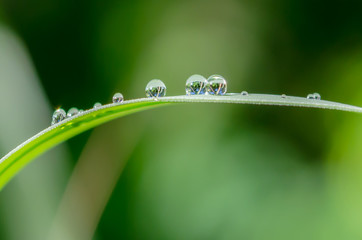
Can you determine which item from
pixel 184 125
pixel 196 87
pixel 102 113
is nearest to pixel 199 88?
pixel 196 87

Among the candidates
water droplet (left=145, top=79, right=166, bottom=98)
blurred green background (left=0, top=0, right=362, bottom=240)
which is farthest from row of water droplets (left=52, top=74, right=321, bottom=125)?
blurred green background (left=0, top=0, right=362, bottom=240)

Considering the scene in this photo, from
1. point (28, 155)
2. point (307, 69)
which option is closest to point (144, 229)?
point (28, 155)

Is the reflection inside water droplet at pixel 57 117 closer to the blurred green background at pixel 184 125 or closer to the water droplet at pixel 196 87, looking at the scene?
the water droplet at pixel 196 87

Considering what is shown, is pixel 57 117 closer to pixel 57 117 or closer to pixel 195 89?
pixel 57 117

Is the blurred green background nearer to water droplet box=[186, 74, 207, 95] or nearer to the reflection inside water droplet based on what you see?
the reflection inside water droplet

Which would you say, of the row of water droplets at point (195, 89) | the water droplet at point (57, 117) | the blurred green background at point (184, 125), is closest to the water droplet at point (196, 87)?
the row of water droplets at point (195, 89)

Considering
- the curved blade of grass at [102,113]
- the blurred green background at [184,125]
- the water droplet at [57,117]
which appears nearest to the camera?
the curved blade of grass at [102,113]
